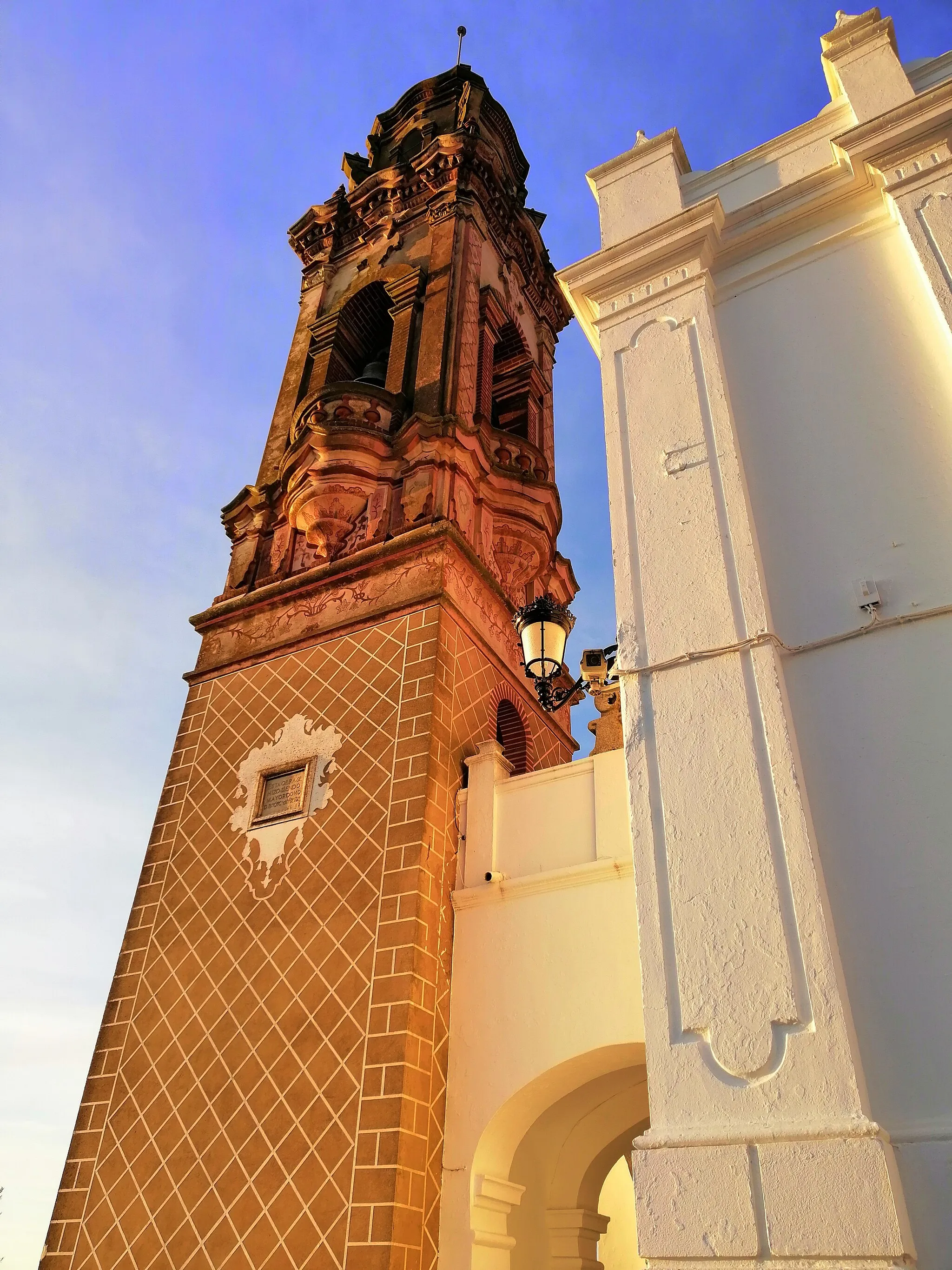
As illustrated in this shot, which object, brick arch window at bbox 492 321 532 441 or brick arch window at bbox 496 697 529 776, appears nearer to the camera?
brick arch window at bbox 496 697 529 776

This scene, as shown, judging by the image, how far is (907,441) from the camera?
428 cm

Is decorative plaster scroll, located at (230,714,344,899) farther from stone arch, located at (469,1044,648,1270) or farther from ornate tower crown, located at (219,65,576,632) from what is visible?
stone arch, located at (469,1044,648,1270)

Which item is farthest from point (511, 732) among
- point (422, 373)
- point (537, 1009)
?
point (422, 373)

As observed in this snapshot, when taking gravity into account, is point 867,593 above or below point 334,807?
below

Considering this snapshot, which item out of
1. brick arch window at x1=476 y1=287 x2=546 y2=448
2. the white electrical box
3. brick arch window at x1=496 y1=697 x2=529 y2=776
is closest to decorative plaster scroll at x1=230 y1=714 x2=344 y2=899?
brick arch window at x1=496 y1=697 x2=529 y2=776

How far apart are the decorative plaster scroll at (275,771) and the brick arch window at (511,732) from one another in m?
1.82

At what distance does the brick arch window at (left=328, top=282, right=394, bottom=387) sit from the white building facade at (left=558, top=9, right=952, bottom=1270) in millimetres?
6690

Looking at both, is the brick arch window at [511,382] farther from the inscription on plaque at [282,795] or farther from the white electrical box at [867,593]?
the white electrical box at [867,593]

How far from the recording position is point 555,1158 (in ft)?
22.2

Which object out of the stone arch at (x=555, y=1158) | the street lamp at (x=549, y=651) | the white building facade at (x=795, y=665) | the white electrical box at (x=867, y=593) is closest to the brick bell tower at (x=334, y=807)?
the stone arch at (x=555, y=1158)

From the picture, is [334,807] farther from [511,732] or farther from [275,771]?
[511,732]

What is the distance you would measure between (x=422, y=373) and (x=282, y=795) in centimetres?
508

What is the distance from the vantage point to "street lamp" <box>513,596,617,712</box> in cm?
641

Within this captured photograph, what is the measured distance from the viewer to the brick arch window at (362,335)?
40.0 ft
